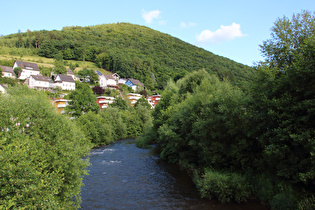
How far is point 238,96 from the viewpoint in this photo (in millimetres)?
18656

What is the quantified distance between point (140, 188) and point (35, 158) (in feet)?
36.5

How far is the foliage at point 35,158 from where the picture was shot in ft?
29.4

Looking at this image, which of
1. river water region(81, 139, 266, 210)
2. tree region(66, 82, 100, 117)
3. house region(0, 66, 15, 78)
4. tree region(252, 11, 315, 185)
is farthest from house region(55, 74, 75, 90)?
tree region(252, 11, 315, 185)

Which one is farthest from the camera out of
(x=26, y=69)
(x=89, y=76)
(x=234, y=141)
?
(x=89, y=76)

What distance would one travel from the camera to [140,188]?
1959 cm

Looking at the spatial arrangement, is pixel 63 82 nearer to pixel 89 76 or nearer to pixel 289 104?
pixel 89 76

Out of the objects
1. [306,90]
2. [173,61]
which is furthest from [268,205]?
[173,61]

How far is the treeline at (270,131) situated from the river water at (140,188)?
4.98 feet

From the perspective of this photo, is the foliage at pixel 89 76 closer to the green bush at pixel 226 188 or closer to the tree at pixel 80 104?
the tree at pixel 80 104

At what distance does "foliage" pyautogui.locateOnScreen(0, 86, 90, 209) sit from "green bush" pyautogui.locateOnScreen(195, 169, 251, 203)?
32.2 ft

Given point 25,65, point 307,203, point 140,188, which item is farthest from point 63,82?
point 307,203

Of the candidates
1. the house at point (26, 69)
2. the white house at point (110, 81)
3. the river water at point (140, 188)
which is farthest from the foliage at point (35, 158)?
the white house at point (110, 81)

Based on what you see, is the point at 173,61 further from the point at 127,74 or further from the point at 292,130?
the point at 292,130

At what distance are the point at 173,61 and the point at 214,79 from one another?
146939 mm
